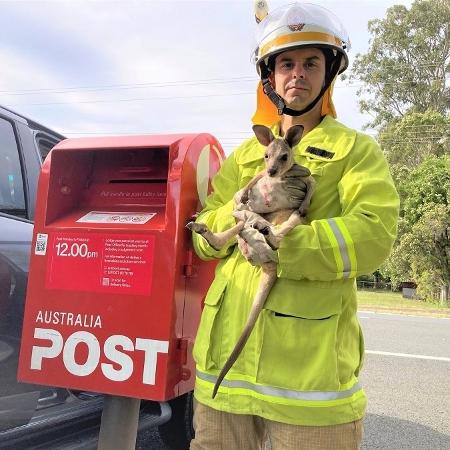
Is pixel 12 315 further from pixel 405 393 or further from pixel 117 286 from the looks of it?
pixel 405 393

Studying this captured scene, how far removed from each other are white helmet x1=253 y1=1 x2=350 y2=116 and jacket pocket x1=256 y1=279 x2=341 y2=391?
2.13 feet

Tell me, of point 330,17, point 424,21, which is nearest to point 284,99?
point 330,17

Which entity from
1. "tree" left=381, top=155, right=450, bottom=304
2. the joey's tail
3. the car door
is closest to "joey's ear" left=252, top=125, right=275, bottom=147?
the joey's tail

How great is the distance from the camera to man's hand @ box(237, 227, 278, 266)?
1483 millimetres

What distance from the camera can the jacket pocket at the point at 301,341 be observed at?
4.93ft

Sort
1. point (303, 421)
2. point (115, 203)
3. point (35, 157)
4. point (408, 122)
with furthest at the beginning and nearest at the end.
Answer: point (408, 122), point (35, 157), point (115, 203), point (303, 421)

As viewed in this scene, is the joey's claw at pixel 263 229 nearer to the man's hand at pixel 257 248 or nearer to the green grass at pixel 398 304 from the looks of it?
the man's hand at pixel 257 248

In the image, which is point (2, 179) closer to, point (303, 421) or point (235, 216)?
point (235, 216)

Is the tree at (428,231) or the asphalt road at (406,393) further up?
the tree at (428,231)

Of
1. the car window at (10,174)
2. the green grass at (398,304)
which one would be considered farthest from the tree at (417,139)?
the car window at (10,174)

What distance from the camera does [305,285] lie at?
5.08ft

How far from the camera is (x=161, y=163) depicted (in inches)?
88.4

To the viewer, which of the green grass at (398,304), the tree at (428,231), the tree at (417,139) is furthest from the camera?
the tree at (417,139)

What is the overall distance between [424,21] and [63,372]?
107 ft
